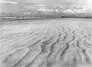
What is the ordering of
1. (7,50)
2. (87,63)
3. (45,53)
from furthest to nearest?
1. (7,50)
2. (45,53)
3. (87,63)

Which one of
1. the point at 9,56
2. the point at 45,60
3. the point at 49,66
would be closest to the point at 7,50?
the point at 9,56

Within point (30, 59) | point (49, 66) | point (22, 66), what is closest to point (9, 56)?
point (30, 59)

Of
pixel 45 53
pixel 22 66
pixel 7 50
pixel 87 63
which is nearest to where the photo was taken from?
pixel 22 66

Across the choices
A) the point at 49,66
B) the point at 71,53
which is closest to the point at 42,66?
the point at 49,66

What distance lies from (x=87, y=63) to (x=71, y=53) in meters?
0.53

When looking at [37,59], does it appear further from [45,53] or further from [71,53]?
[71,53]

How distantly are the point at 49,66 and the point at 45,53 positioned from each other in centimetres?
64

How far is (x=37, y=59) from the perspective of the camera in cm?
252

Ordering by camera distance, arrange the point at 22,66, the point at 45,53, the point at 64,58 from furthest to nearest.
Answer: the point at 45,53 < the point at 64,58 < the point at 22,66

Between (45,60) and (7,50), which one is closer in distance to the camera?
(45,60)

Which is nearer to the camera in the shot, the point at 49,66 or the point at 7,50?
the point at 49,66

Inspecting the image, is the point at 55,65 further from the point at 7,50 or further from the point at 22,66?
the point at 7,50

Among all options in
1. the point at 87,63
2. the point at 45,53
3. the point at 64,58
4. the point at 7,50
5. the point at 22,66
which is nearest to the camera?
the point at 22,66

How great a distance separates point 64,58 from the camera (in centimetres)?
259
